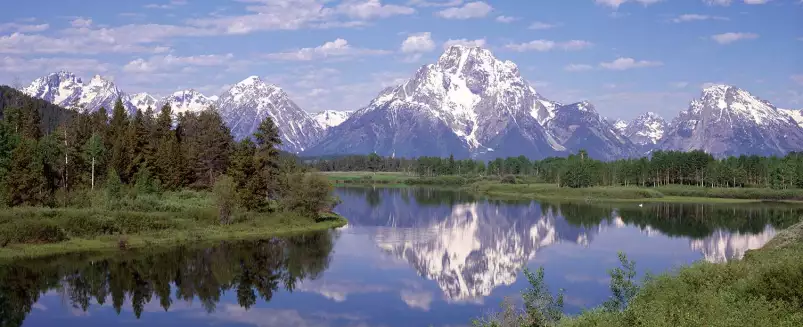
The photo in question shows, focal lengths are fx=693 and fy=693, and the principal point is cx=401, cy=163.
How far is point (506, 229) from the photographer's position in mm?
122250

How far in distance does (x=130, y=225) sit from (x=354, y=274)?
30.5 m

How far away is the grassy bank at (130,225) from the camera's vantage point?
241 feet

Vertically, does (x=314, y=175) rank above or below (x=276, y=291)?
above

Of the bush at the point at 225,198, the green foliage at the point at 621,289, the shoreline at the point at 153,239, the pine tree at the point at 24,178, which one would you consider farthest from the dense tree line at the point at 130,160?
the green foliage at the point at 621,289

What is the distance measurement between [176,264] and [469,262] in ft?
116

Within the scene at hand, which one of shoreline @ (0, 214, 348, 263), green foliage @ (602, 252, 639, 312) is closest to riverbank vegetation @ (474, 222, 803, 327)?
green foliage @ (602, 252, 639, 312)

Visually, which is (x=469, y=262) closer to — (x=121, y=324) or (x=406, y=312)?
(x=406, y=312)

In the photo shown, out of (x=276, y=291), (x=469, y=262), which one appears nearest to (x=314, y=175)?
(x=469, y=262)

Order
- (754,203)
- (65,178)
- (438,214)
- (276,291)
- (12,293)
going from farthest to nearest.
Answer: (754,203)
(438,214)
(65,178)
(276,291)
(12,293)

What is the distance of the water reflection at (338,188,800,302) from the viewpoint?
3164 inches

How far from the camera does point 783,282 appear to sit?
35812mm

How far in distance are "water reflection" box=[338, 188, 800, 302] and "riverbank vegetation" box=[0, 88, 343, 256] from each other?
54.0 ft

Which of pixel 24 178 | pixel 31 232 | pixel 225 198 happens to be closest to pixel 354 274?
pixel 225 198

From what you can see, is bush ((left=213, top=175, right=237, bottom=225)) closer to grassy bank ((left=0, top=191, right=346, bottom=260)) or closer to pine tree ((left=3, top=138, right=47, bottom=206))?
grassy bank ((left=0, top=191, right=346, bottom=260))
